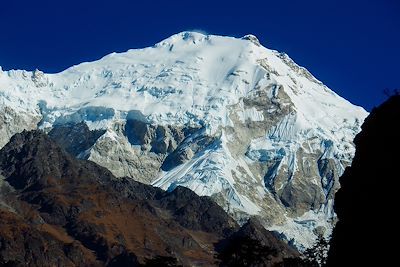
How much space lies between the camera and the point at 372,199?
259ft

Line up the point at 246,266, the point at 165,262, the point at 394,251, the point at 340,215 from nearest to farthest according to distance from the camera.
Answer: the point at 394,251
the point at 340,215
the point at 246,266
the point at 165,262

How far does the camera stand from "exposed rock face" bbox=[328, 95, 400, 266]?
247ft

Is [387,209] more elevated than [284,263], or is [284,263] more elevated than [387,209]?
[284,263]

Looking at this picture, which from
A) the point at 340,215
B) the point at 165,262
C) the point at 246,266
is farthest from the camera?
the point at 165,262

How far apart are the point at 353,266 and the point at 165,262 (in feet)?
207

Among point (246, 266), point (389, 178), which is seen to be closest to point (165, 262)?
point (246, 266)

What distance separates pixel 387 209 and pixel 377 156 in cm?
630

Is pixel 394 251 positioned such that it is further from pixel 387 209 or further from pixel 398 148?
pixel 398 148

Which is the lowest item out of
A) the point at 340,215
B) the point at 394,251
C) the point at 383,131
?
the point at 394,251

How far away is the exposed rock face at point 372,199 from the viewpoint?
247 feet

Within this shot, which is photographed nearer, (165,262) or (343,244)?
Answer: (343,244)

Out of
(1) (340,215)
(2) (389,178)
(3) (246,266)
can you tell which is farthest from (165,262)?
(2) (389,178)

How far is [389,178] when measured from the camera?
7694 centimetres

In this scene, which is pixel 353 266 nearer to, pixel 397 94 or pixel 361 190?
pixel 361 190
